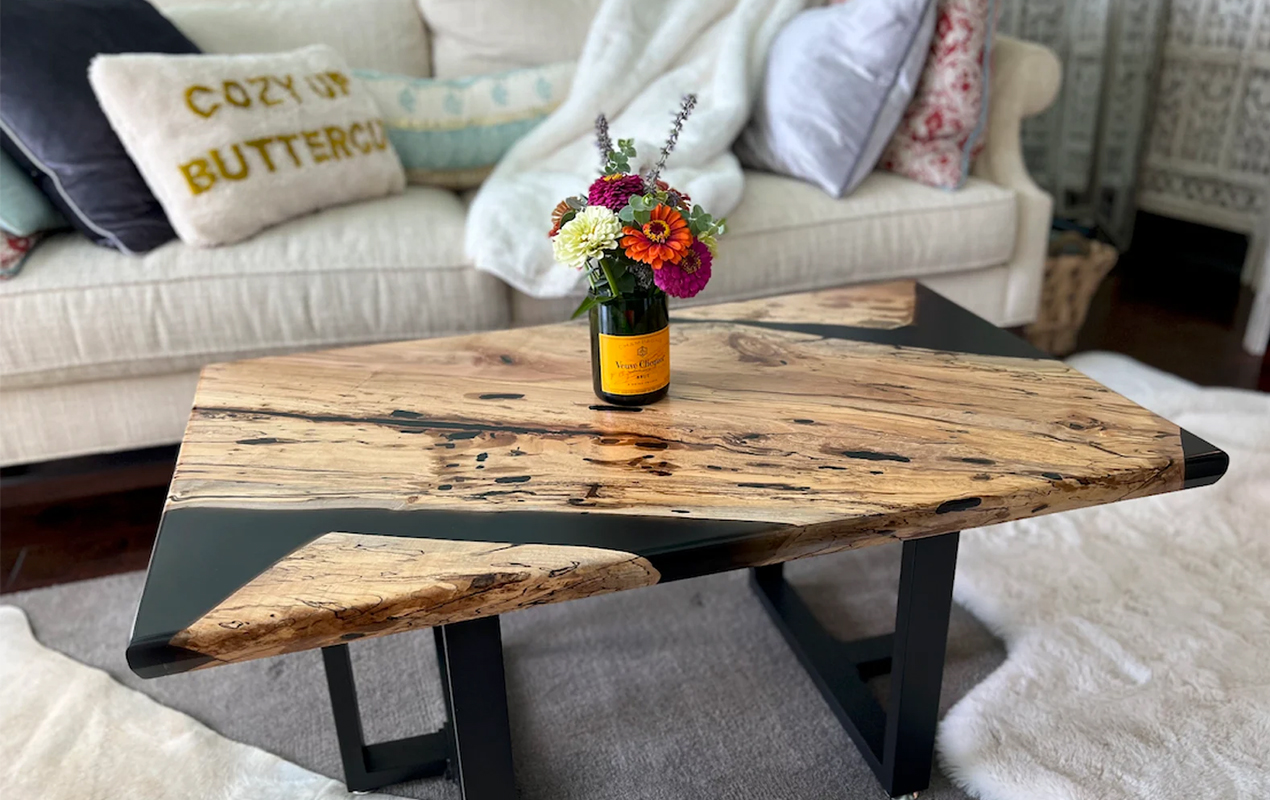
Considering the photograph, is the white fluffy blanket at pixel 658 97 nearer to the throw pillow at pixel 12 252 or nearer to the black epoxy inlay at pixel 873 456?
the throw pillow at pixel 12 252

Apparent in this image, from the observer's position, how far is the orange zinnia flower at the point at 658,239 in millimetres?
997

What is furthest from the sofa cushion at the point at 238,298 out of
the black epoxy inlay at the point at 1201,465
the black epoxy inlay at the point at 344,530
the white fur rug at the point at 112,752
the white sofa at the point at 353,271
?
the black epoxy inlay at the point at 1201,465

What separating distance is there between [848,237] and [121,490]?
1532mm

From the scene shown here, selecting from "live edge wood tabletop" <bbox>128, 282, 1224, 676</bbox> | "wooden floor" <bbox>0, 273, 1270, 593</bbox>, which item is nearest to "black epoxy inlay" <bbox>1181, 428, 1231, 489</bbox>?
"live edge wood tabletop" <bbox>128, 282, 1224, 676</bbox>

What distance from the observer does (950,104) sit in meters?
1.92

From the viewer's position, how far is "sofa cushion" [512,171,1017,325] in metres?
1.86

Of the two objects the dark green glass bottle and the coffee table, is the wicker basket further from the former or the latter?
the dark green glass bottle

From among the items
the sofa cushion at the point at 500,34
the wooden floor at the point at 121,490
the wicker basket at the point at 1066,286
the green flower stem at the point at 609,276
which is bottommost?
the wooden floor at the point at 121,490

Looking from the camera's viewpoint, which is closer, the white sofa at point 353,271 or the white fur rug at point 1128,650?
the white fur rug at point 1128,650

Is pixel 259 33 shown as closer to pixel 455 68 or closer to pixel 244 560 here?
pixel 455 68

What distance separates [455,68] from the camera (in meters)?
2.19

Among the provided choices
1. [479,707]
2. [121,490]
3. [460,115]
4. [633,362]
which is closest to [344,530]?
[479,707]

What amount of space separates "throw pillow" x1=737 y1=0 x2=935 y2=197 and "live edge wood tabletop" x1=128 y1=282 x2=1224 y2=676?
0.73m

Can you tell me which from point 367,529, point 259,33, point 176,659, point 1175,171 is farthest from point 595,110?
point 1175,171
